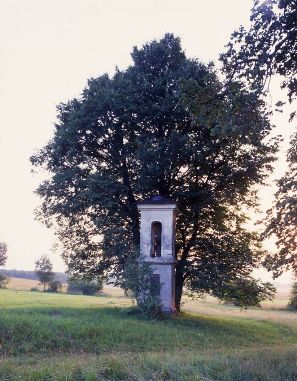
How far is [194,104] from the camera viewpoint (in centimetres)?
1479

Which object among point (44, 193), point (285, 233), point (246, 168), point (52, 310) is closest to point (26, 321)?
point (52, 310)

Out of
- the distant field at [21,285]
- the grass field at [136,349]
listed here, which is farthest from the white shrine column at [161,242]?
the distant field at [21,285]

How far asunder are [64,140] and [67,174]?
92.6 inches

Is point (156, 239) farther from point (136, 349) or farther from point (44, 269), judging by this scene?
point (44, 269)

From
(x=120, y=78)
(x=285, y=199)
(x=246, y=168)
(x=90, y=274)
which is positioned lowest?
(x=90, y=274)

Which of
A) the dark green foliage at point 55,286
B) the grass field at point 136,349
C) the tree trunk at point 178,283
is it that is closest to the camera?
the grass field at point 136,349

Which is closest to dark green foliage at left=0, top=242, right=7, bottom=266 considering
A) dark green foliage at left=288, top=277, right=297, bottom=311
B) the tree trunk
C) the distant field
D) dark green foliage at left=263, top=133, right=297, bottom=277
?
the distant field

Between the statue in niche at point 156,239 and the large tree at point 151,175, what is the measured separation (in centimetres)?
128

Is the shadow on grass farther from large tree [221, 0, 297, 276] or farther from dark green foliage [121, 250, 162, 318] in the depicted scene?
large tree [221, 0, 297, 276]

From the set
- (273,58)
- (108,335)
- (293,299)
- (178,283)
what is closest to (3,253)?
(293,299)

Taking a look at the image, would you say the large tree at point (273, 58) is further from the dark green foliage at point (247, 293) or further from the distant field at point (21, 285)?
the distant field at point (21, 285)

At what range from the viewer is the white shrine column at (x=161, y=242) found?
27.3 m

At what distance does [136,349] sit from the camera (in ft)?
54.7

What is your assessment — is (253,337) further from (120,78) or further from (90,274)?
(120,78)
